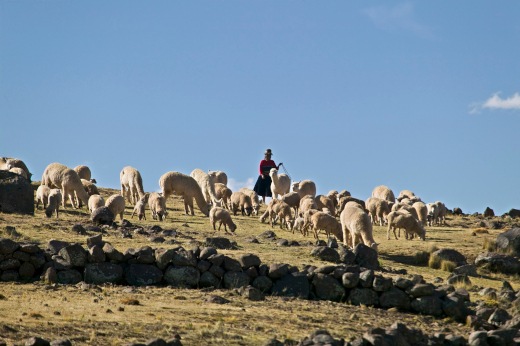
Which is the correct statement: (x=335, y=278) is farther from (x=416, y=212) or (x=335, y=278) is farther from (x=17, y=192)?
(x=416, y=212)

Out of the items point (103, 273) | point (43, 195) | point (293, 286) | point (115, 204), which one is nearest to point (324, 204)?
point (115, 204)

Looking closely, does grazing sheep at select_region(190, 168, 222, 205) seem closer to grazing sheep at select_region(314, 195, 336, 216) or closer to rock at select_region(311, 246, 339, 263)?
grazing sheep at select_region(314, 195, 336, 216)

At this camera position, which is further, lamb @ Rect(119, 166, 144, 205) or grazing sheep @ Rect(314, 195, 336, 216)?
lamb @ Rect(119, 166, 144, 205)

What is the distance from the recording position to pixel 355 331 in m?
20.1

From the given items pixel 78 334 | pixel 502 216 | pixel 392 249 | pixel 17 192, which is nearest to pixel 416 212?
pixel 392 249

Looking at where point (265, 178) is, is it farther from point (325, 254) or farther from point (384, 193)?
point (325, 254)

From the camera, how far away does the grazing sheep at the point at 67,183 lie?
134ft

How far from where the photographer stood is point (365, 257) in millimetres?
28219

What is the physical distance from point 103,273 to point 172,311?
12.9ft

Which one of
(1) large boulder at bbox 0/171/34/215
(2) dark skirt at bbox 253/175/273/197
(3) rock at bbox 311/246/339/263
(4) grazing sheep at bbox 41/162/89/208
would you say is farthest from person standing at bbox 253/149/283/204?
(3) rock at bbox 311/246/339/263

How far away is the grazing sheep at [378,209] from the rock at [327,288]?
18.2 m

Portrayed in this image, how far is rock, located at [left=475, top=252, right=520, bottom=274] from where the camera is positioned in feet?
108

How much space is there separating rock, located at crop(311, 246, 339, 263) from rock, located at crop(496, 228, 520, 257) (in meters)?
10.3

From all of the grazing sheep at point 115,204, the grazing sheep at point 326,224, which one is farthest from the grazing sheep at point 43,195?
the grazing sheep at point 326,224
